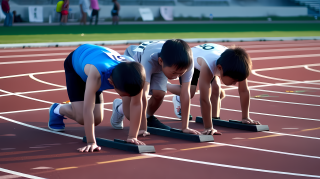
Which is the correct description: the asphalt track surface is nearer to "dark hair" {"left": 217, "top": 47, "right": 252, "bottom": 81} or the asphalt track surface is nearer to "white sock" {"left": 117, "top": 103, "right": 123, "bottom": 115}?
"white sock" {"left": 117, "top": 103, "right": 123, "bottom": 115}

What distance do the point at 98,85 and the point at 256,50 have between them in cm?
1215

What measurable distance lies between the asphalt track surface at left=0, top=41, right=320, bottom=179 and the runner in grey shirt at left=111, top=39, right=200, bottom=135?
1.09ft

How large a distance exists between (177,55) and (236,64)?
71cm

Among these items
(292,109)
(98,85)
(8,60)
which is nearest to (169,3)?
(8,60)

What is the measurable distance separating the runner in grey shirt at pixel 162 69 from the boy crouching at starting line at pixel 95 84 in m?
0.37

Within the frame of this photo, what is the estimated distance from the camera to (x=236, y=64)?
474cm

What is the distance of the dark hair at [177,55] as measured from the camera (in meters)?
4.44

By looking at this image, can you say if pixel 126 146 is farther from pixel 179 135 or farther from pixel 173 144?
pixel 179 135

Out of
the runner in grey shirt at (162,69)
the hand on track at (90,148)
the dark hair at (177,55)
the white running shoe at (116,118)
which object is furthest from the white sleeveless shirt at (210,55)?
the hand on track at (90,148)

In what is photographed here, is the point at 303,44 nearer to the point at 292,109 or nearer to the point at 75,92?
the point at 292,109

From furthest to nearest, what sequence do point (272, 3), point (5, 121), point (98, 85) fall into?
1. point (272, 3)
2. point (5, 121)
3. point (98, 85)

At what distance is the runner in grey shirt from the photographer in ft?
14.7

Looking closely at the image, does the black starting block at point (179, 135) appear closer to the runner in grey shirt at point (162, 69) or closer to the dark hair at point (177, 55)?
the runner in grey shirt at point (162, 69)

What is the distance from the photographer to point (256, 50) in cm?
1569
